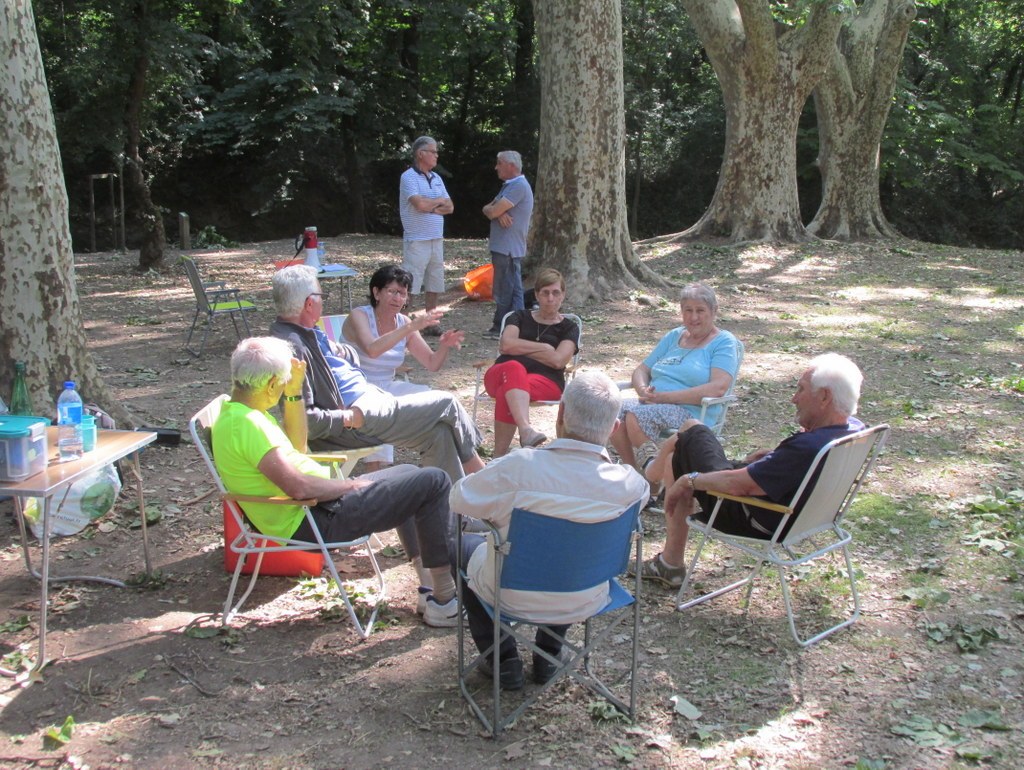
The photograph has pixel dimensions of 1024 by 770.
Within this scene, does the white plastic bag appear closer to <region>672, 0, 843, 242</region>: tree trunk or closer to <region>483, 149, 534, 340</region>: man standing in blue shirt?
<region>483, 149, 534, 340</region>: man standing in blue shirt

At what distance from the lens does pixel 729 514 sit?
3711mm

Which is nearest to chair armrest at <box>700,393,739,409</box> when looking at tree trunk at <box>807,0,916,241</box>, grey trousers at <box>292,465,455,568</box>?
grey trousers at <box>292,465,455,568</box>

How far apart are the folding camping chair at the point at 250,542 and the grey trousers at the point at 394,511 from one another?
0.05 metres

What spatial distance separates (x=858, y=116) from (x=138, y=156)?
486 inches

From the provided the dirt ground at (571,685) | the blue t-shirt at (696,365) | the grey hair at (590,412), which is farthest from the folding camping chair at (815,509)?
the blue t-shirt at (696,365)

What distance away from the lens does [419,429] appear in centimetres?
460

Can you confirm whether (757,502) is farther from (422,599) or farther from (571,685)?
(422,599)

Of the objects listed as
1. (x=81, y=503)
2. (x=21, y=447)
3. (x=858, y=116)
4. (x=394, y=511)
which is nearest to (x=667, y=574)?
(x=394, y=511)

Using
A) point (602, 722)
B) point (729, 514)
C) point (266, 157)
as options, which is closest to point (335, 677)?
point (602, 722)

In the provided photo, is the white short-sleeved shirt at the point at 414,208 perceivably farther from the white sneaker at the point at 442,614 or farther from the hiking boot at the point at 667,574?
the white sneaker at the point at 442,614

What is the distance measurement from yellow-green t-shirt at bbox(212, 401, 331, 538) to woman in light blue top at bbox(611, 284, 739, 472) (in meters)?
1.77

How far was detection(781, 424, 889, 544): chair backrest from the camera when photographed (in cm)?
337

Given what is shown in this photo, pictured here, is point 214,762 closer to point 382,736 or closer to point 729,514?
point 382,736

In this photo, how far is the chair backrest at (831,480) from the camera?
337 centimetres
